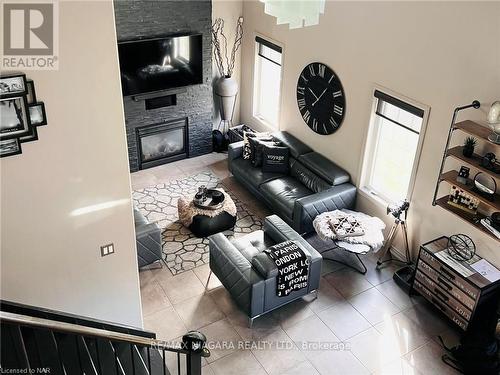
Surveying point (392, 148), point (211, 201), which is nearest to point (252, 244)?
point (211, 201)

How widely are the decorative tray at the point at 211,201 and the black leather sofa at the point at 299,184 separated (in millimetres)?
774

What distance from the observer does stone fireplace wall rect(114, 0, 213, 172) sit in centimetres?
766

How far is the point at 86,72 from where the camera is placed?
12.2 feet

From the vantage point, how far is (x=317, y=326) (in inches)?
229

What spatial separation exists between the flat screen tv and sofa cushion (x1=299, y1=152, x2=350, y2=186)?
2.40 meters

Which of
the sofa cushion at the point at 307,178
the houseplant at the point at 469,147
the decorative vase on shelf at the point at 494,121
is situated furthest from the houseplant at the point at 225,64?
the decorative vase on shelf at the point at 494,121

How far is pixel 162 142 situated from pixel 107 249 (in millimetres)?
4543

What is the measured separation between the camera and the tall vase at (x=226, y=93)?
8.99 metres

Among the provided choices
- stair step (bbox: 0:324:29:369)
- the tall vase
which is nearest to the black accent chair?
stair step (bbox: 0:324:29:369)

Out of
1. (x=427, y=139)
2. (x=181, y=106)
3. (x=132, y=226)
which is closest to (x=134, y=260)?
(x=132, y=226)

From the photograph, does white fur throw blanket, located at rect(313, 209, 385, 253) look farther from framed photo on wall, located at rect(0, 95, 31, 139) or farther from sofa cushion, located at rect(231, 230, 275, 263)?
framed photo on wall, located at rect(0, 95, 31, 139)

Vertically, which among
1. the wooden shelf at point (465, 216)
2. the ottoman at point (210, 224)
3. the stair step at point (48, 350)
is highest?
the wooden shelf at point (465, 216)

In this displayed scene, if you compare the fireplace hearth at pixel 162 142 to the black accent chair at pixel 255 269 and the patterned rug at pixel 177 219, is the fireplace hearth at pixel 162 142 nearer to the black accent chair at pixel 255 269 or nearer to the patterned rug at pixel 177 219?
the patterned rug at pixel 177 219

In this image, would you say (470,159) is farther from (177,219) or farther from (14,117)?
(14,117)
